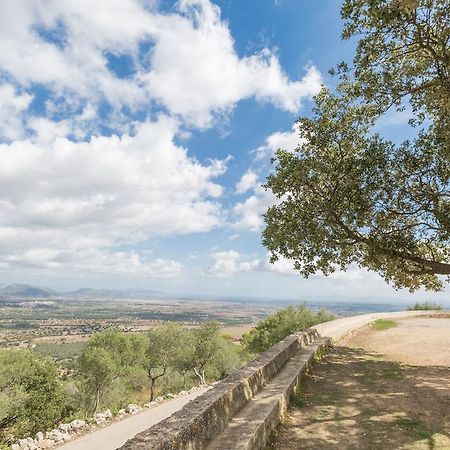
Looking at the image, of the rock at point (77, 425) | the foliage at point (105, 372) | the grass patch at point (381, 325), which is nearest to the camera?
the rock at point (77, 425)

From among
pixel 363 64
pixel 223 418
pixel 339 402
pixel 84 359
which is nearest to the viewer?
pixel 223 418

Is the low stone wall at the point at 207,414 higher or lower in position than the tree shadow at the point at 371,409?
higher

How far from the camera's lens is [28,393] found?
3894cm

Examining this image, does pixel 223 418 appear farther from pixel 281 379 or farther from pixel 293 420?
pixel 281 379

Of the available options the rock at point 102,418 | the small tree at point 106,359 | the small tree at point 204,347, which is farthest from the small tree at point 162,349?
the rock at point 102,418

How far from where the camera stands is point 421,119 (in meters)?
14.9

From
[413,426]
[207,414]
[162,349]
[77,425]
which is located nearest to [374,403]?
[413,426]

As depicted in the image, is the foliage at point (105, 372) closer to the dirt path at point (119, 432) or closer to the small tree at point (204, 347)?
the small tree at point (204, 347)

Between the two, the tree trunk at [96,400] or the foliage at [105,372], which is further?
the tree trunk at [96,400]

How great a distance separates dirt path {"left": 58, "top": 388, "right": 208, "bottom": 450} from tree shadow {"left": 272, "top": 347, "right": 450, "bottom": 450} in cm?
1434

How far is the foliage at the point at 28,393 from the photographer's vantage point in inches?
1427

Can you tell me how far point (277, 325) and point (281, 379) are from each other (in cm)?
5997

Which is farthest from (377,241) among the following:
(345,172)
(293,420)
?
(293,420)

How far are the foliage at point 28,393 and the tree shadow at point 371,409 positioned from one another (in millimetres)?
32021
